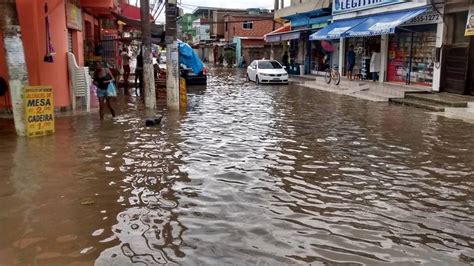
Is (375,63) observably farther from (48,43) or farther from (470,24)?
(48,43)

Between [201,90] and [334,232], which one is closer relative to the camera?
[334,232]

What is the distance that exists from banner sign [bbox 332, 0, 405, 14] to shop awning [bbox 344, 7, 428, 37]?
1.75 feet

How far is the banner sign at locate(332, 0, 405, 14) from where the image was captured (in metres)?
23.2

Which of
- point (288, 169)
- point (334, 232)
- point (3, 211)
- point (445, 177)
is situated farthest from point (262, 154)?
point (3, 211)

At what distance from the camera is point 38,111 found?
1023 centimetres

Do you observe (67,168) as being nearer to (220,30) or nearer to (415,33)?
(415,33)

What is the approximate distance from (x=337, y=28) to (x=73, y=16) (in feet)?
52.6

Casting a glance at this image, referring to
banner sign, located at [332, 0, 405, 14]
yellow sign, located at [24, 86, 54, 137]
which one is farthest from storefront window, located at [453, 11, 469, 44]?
yellow sign, located at [24, 86, 54, 137]

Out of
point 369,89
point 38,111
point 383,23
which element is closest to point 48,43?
point 38,111

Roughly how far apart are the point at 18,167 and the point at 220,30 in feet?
215

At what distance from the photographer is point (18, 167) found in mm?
7672

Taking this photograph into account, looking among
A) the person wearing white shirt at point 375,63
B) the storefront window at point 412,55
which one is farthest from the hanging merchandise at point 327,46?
the storefront window at point 412,55

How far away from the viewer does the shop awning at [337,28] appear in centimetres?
2541

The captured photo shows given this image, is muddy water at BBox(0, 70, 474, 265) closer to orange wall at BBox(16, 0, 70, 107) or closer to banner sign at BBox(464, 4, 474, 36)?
orange wall at BBox(16, 0, 70, 107)
